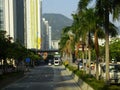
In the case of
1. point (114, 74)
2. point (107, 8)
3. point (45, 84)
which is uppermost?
point (107, 8)

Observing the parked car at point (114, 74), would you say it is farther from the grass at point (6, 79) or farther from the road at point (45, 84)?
the grass at point (6, 79)

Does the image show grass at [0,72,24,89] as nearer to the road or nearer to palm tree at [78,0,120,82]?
the road

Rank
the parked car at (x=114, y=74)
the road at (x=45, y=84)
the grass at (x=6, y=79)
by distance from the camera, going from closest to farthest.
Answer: the parked car at (x=114, y=74) < the road at (x=45, y=84) < the grass at (x=6, y=79)

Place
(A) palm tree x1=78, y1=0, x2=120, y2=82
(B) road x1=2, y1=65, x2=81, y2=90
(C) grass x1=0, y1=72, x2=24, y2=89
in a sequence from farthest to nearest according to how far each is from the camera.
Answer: (C) grass x1=0, y1=72, x2=24, y2=89, (B) road x1=2, y1=65, x2=81, y2=90, (A) palm tree x1=78, y1=0, x2=120, y2=82

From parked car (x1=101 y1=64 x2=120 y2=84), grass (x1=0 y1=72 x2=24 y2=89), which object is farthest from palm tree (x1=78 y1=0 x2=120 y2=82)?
grass (x1=0 y1=72 x2=24 y2=89)

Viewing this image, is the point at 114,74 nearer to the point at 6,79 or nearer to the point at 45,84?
the point at 45,84

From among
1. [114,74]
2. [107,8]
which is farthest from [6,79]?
[107,8]

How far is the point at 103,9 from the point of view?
1187 inches

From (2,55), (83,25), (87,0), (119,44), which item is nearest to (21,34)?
(119,44)

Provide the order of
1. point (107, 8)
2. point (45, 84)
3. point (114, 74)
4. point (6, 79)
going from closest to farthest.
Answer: point (107, 8) < point (114, 74) < point (45, 84) < point (6, 79)

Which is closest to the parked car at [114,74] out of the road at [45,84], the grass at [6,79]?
the road at [45,84]

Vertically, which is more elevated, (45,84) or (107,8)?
(107,8)

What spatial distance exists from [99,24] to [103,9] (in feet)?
38.8

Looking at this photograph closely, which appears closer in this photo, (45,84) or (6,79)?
(45,84)
